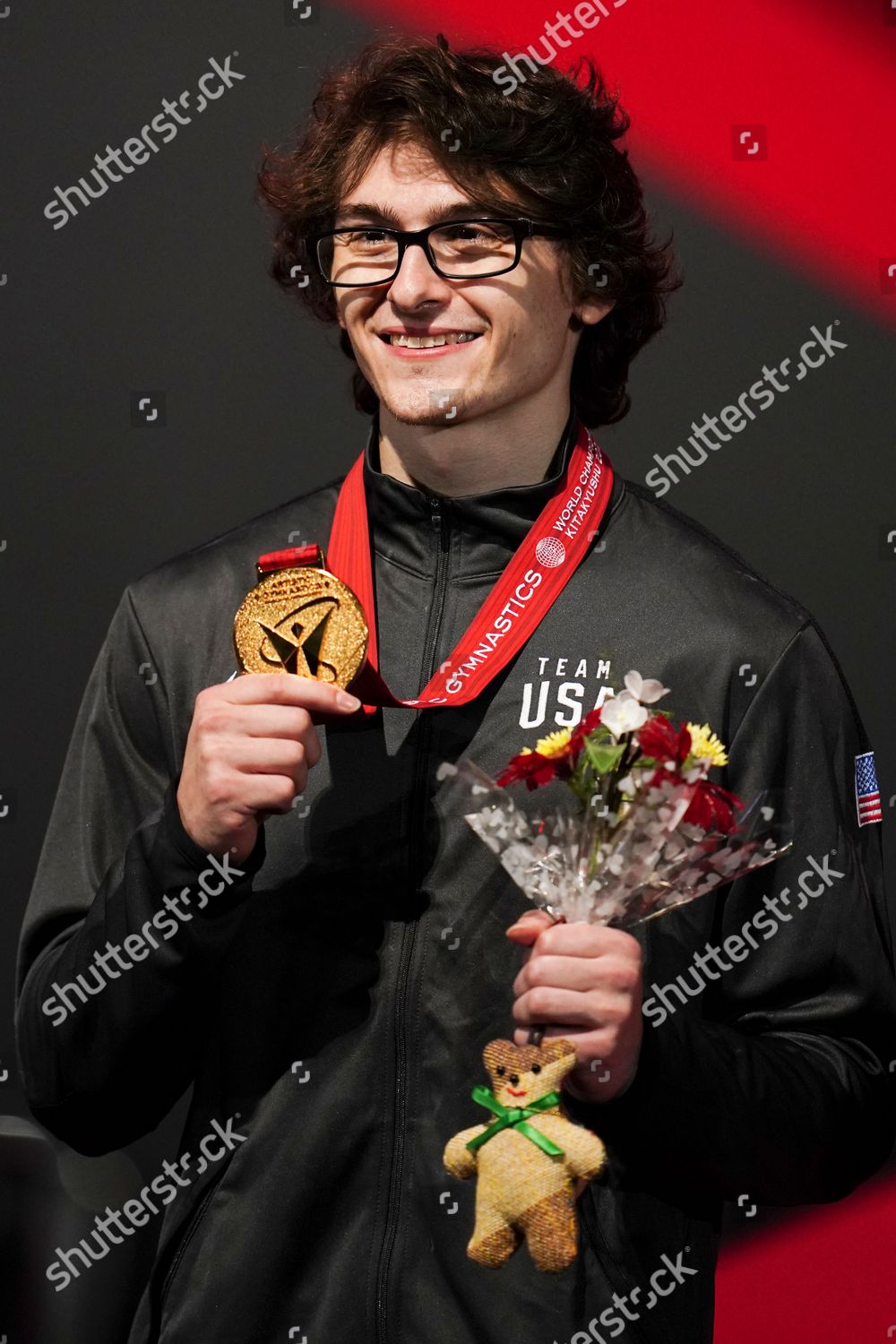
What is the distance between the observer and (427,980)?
7.09 feet

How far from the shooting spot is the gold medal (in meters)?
2.08

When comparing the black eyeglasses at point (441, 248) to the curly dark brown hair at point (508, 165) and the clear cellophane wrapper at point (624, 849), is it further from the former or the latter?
the clear cellophane wrapper at point (624, 849)

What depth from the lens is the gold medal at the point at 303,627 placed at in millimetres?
2076

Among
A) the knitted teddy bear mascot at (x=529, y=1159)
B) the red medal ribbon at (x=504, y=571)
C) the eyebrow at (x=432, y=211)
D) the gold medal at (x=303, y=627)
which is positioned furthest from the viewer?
the eyebrow at (x=432, y=211)

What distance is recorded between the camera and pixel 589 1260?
2.11 metres

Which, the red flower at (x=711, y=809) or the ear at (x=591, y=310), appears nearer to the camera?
the red flower at (x=711, y=809)

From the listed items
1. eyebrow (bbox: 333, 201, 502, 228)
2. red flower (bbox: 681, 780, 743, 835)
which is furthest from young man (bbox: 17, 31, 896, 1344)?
red flower (bbox: 681, 780, 743, 835)

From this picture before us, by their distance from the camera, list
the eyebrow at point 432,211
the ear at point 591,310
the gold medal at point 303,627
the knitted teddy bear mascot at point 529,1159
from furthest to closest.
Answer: the ear at point 591,310, the eyebrow at point 432,211, the gold medal at point 303,627, the knitted teddy bear mascot at point 529,1159

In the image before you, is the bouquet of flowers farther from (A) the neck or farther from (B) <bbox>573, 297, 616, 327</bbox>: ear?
(B) <bbox>573, 297, 616, 327</bbox>: ear

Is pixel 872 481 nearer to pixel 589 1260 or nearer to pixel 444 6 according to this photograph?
pixel 444 6

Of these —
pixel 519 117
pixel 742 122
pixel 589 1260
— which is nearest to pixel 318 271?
pixel 519 117

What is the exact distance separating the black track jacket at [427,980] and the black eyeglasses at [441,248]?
0.95 feet

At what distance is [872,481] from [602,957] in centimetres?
151

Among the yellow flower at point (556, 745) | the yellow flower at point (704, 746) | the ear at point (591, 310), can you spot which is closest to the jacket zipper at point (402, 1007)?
the yellow flower at point (556, 745)
